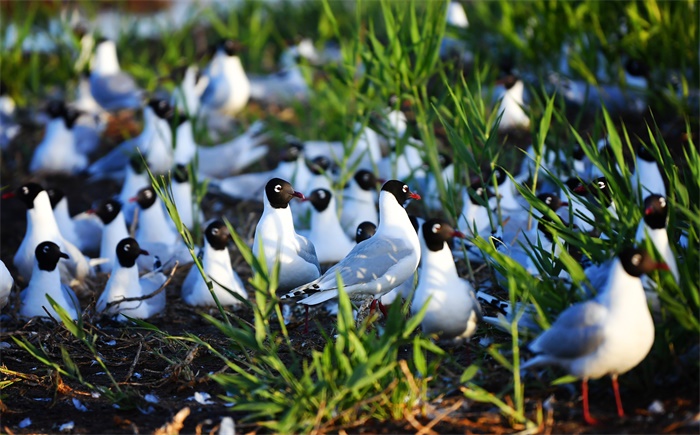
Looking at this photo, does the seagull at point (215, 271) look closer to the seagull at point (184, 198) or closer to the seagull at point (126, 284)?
the seagull at point (126, 284)

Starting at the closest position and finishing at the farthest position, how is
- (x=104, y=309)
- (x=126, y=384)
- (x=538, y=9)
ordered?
(x=126, y=384) → (x=104, y=309) → (x=538, y=9)

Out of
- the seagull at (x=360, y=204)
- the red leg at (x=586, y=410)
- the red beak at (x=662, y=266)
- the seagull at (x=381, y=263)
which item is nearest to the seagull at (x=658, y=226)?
the red beak at (x=662, y=266)

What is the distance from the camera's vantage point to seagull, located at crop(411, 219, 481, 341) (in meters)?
4.20

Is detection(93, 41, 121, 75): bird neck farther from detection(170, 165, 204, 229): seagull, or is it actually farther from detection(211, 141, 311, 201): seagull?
detection(170, 165, 204, 229): seagull

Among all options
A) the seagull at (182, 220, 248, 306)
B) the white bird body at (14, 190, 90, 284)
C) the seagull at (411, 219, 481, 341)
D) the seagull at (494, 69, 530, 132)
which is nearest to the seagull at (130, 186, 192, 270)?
the white bird body at (14, 190, 90, 284)

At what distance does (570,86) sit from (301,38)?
13.9ft

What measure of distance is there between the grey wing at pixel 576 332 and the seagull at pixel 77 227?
457 cm

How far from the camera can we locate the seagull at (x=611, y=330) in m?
3.63

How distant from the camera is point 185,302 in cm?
610

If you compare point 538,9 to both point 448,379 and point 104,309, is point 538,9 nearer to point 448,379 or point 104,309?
point 104,309

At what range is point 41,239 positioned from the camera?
6559 mm

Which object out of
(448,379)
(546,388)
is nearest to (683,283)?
(546,388)

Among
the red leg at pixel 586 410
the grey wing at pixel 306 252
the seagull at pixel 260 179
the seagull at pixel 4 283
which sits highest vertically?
the red leg at pixel 586 410

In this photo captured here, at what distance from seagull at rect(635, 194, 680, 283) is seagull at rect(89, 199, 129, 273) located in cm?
395
